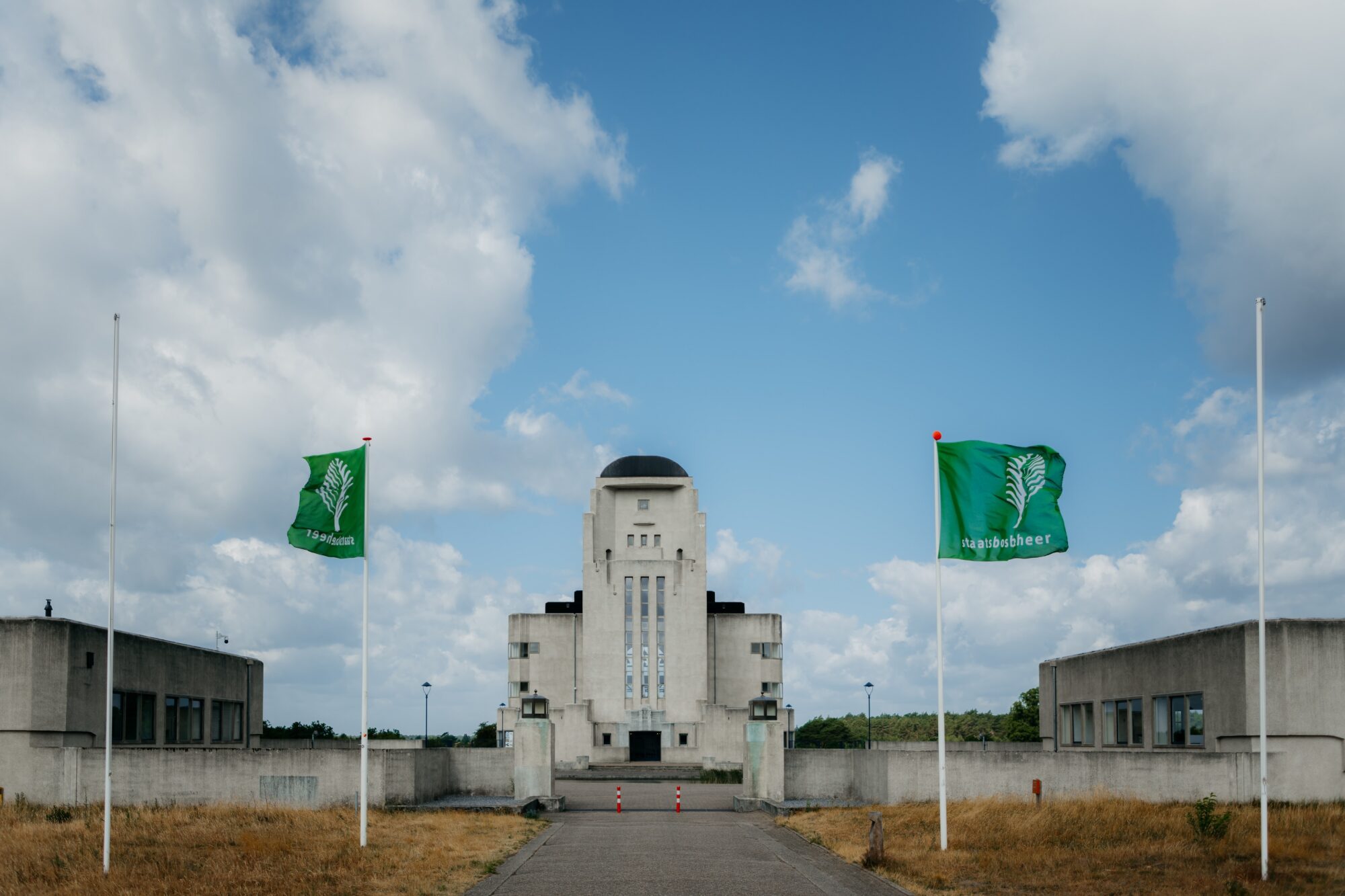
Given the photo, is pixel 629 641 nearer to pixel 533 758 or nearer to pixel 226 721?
pixel 226 721

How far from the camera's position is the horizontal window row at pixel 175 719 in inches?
1479

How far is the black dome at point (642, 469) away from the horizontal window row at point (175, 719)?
44.0 metres

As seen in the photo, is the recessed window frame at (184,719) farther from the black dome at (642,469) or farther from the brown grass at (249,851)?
the black dome at (642,469)

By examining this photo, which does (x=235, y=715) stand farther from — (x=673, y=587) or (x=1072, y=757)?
(x=673, y=587)

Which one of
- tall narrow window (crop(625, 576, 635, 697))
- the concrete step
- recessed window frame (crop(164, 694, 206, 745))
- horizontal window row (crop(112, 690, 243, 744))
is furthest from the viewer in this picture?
tall narrow window (crop(625, 576, 635, 697))

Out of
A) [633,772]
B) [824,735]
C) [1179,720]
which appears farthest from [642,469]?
[1179,720]

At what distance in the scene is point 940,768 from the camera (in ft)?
77.9

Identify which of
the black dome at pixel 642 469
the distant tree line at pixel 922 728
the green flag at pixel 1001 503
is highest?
the black dome at pixel 642 469

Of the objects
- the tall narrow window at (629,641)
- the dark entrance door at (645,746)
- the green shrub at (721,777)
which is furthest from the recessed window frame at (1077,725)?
the tall narrow window at (629,641)

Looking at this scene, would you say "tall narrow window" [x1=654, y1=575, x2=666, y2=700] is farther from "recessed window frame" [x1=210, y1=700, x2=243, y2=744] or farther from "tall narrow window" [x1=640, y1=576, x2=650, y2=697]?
"recessed window frame" [x1=210, y1=700, x2=243, y2=744]

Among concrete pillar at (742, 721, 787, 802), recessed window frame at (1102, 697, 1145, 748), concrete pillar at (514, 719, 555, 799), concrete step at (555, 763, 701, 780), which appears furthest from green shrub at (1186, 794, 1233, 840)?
concrete step at (555, 763, 701, 780)

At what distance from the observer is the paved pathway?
19641 millimetres

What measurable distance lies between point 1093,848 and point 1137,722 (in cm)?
1878

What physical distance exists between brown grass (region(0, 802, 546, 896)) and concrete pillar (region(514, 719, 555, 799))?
5.92 m
